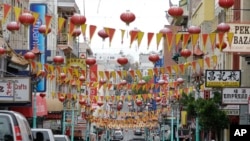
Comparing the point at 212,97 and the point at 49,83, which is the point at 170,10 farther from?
the point at 49,83

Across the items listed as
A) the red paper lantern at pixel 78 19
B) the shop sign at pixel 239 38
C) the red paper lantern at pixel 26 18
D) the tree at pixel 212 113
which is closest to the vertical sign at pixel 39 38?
the tree at pixel 212 113

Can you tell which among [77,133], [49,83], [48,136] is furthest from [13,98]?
[77,133]

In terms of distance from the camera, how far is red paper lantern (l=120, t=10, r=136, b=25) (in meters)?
26.1

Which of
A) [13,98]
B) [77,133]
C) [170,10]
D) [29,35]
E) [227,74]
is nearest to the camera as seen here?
[170,10]

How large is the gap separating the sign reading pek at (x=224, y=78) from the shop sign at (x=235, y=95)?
2.94 meters

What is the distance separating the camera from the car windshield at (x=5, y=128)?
17.8 m

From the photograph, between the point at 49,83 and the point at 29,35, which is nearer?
the point at 29,35

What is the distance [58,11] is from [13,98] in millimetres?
57307

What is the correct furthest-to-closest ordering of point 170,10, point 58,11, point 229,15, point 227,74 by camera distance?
point 58,11
point 229,15
point 227,74
point 170,10

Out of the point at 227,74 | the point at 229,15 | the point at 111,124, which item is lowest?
the point at 111,124

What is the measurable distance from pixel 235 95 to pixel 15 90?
8.98 m

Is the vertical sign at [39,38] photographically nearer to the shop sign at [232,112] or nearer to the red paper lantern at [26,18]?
the shop sign at [232,112]

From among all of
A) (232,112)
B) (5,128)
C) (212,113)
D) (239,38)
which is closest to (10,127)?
(5,128)

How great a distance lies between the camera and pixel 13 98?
120 ft
